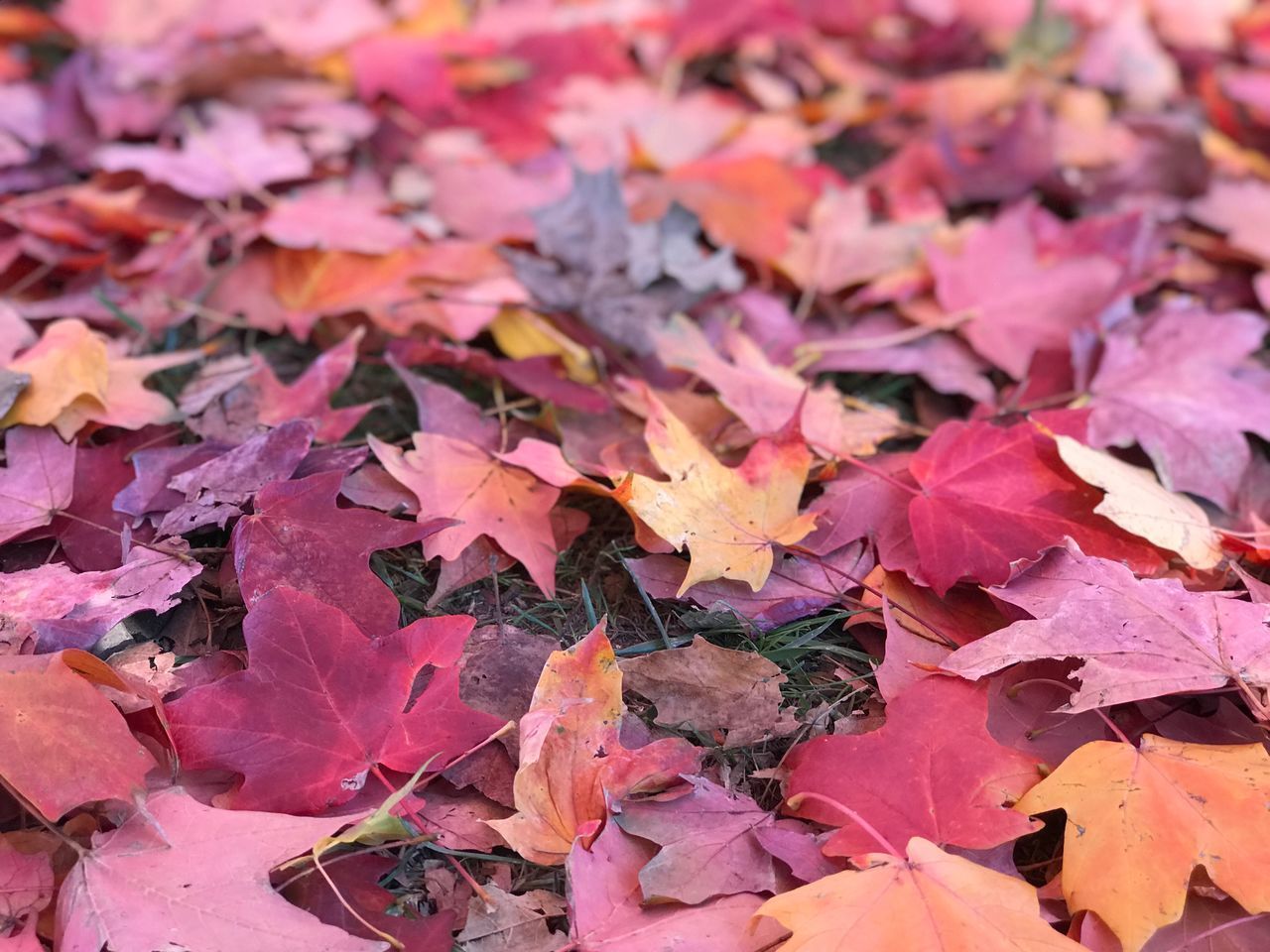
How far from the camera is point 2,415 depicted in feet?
3.99

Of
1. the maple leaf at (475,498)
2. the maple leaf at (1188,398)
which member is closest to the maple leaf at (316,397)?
the maple leaf at (475,498)

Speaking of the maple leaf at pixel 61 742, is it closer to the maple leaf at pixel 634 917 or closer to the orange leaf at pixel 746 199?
the maple leaf at pixel 634 917

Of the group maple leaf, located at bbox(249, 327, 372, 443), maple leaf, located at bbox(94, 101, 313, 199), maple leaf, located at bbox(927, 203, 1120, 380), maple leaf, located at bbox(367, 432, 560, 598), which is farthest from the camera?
maple leaf, located at bbox(94, 101, 313, 199)

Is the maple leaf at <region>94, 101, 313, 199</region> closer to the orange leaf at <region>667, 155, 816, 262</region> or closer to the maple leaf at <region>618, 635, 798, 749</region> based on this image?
the orange leaf at <region>667, 155, 816, 262</region>

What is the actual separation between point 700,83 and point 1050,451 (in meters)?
1.50

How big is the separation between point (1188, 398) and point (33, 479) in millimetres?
1531

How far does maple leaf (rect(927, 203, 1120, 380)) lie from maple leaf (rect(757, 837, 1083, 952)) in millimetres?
914

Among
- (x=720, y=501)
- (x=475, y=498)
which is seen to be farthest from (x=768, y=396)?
(x=475, y=498)

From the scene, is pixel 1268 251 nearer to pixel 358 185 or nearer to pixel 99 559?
pixel 358 185

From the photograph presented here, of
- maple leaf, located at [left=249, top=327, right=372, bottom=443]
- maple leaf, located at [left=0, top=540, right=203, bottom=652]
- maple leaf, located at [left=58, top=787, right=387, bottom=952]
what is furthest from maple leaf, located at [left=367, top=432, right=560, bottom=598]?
maple leaf, located at [left=58, top=787, right=387, bottom=952]

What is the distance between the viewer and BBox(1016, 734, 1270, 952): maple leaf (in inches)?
34.6

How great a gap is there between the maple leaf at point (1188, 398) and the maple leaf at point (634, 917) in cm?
82

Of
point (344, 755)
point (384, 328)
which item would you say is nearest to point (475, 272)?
point (384, 328)

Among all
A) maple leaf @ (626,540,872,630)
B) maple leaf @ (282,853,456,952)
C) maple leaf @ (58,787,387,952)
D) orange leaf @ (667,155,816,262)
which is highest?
orange leaf @ (667,155,816,262)
